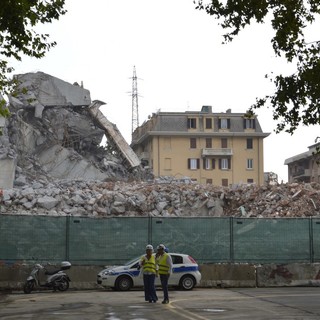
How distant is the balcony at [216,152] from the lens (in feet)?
334

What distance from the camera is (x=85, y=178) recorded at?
6831 centimetres

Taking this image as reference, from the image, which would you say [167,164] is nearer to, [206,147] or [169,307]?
[206,147]

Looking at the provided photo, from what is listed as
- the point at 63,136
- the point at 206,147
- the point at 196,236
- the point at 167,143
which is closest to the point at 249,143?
the point at 206,147

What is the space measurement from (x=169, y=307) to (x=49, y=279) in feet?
26.7

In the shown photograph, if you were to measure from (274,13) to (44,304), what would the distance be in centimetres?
945

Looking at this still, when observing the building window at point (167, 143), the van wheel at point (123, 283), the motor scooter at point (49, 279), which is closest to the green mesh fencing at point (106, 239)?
the motor scooter at point (49, 279)

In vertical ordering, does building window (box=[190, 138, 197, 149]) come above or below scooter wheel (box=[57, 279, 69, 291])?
above

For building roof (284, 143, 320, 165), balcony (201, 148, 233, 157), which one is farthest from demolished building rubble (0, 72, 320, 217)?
building roof (284, 143, 320, 165)

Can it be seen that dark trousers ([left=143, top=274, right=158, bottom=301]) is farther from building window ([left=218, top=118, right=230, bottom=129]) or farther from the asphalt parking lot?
building window ([left=218, top=118, right=230, bottom=129])

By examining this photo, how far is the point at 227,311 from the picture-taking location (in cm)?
1592

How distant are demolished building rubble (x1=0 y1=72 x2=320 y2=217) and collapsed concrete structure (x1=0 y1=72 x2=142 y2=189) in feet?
0.32

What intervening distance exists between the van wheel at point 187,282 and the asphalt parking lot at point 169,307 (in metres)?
2.60

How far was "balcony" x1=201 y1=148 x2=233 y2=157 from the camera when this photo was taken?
102 m

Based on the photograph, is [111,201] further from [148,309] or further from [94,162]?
[148,309]
